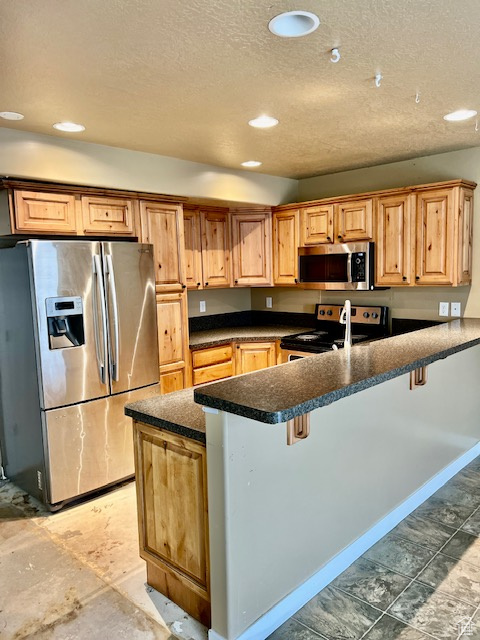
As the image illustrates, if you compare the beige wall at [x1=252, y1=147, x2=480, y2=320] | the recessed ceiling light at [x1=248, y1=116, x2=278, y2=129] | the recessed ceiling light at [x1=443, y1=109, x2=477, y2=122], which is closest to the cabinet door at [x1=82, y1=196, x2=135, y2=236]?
the recessed ceiling light at [x1=248, y1=116, x2=278, y2=129]

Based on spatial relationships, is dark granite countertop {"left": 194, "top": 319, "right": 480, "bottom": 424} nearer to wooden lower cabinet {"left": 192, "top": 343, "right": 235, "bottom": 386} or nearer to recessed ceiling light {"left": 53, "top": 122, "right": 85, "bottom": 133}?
wooden lower cabinet {"left": 192, "top": 343, "right": 235, "bottom": 386}

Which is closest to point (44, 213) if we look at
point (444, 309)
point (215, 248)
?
point (215, 248)

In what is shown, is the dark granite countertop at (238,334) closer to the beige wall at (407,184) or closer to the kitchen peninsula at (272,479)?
the beige wall at (407,184)

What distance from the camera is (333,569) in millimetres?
2236

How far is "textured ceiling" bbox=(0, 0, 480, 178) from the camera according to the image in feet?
5.31

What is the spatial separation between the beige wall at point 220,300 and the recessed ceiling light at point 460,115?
2.70 meters

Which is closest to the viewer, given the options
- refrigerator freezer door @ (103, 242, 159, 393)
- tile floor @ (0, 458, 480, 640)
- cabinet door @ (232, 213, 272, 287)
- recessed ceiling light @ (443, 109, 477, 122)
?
tile floor @ (0, 458, 480, 640)

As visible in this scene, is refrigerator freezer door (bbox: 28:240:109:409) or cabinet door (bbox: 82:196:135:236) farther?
Result: cabinet door (bbox: 82:196:135:236)

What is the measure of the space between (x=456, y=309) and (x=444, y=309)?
0.31 feet

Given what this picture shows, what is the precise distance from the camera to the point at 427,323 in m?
3.97

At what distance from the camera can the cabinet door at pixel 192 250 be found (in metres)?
4.24

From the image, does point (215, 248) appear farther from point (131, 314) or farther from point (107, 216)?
point (131, 314)

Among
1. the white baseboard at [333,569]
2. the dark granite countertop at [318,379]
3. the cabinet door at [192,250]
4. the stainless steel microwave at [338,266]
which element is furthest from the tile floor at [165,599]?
the cabinet door at [192,250]

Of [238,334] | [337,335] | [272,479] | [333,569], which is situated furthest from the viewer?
[238,334]
